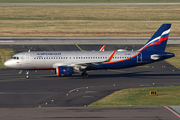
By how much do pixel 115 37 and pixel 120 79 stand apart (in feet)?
145

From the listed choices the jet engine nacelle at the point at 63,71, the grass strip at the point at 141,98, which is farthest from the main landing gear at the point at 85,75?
the grass strip at the point at 141,98

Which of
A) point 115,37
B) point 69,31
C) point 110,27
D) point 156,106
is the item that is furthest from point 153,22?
point 156,106

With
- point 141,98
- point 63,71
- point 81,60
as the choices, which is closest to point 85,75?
point 81,60

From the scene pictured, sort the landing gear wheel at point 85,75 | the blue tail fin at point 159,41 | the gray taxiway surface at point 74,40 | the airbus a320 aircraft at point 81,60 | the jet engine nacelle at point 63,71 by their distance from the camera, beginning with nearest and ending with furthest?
1. the jet engine nacelle at point 63,71
2. the airbus a320 aircraft at point 81,60
3. the landing gear wheel at point 85,75
4. the blue tail fin at point 159,41
5. the gray taxiway surface at point 74,40

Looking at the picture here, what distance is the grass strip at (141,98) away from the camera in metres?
30.0

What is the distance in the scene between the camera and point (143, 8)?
429 ft

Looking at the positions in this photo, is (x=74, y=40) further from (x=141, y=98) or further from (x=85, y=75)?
(x=141, y=98)

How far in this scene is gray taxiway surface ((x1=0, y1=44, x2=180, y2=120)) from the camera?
25.5 m

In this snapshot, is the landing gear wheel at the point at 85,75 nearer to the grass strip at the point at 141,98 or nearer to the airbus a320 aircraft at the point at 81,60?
the airbus a320 aircraft at the point at 81,60

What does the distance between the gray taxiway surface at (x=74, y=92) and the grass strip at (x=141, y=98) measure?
5.40 ft

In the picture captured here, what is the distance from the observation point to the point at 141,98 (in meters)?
32.2

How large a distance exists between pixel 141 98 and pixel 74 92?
889 cm

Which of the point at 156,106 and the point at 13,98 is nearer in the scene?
the point at 156,106

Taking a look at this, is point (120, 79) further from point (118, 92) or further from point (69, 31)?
point (69, 31)
